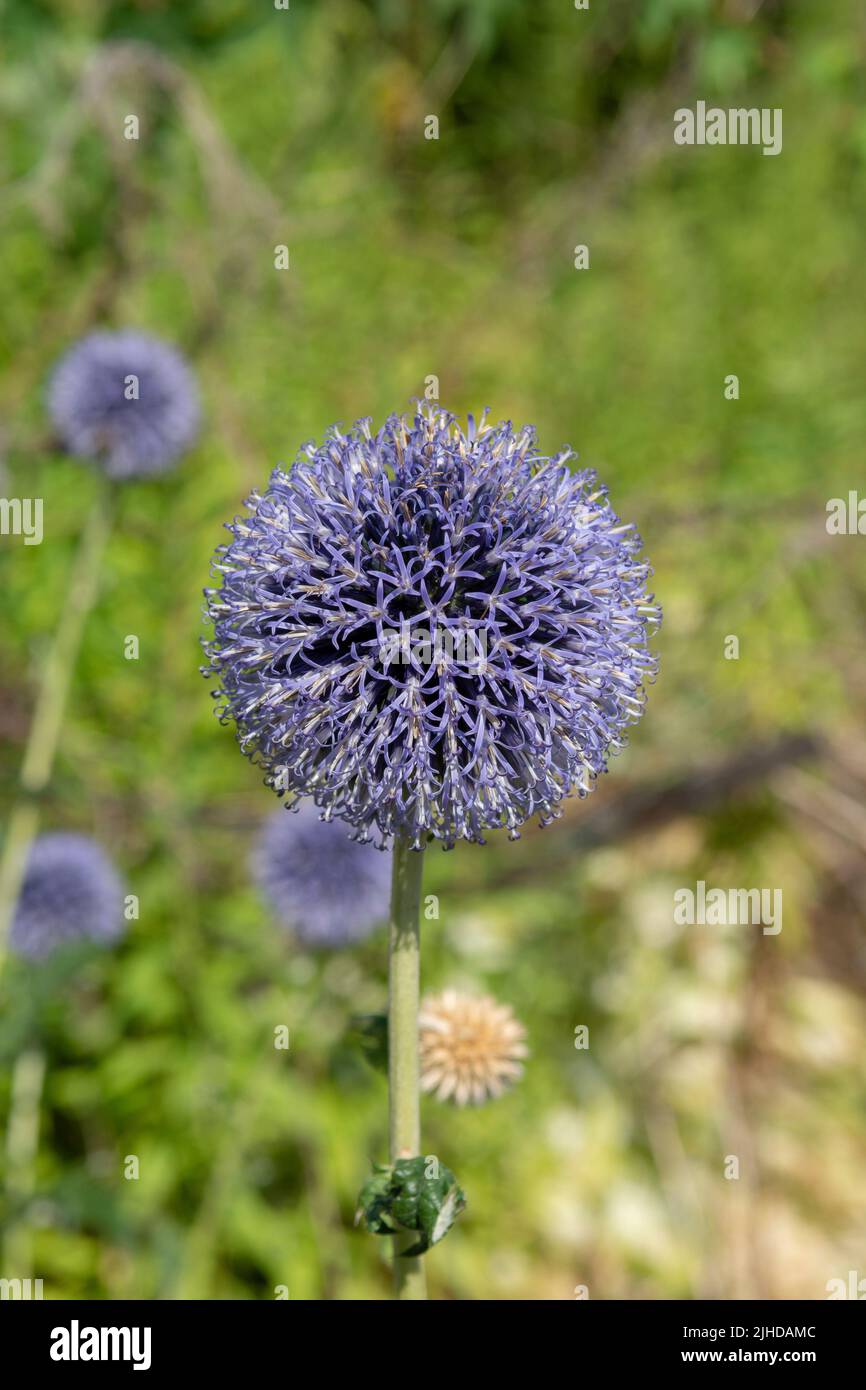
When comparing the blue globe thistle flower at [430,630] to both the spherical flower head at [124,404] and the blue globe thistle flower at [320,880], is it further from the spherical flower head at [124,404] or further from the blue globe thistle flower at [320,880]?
the spherical flower head at [124,404]

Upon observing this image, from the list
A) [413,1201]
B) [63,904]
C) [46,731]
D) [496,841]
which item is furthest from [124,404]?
[413,1201]

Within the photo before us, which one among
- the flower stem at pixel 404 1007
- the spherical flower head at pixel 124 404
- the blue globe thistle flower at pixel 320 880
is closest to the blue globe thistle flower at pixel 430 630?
the flower stem at pixel 404 1007

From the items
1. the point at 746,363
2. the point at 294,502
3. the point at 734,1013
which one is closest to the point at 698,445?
the point at 746,363

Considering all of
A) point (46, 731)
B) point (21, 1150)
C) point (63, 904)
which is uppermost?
point (46, 731)

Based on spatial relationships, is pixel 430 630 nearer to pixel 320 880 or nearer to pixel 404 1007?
pixel 404 1007
